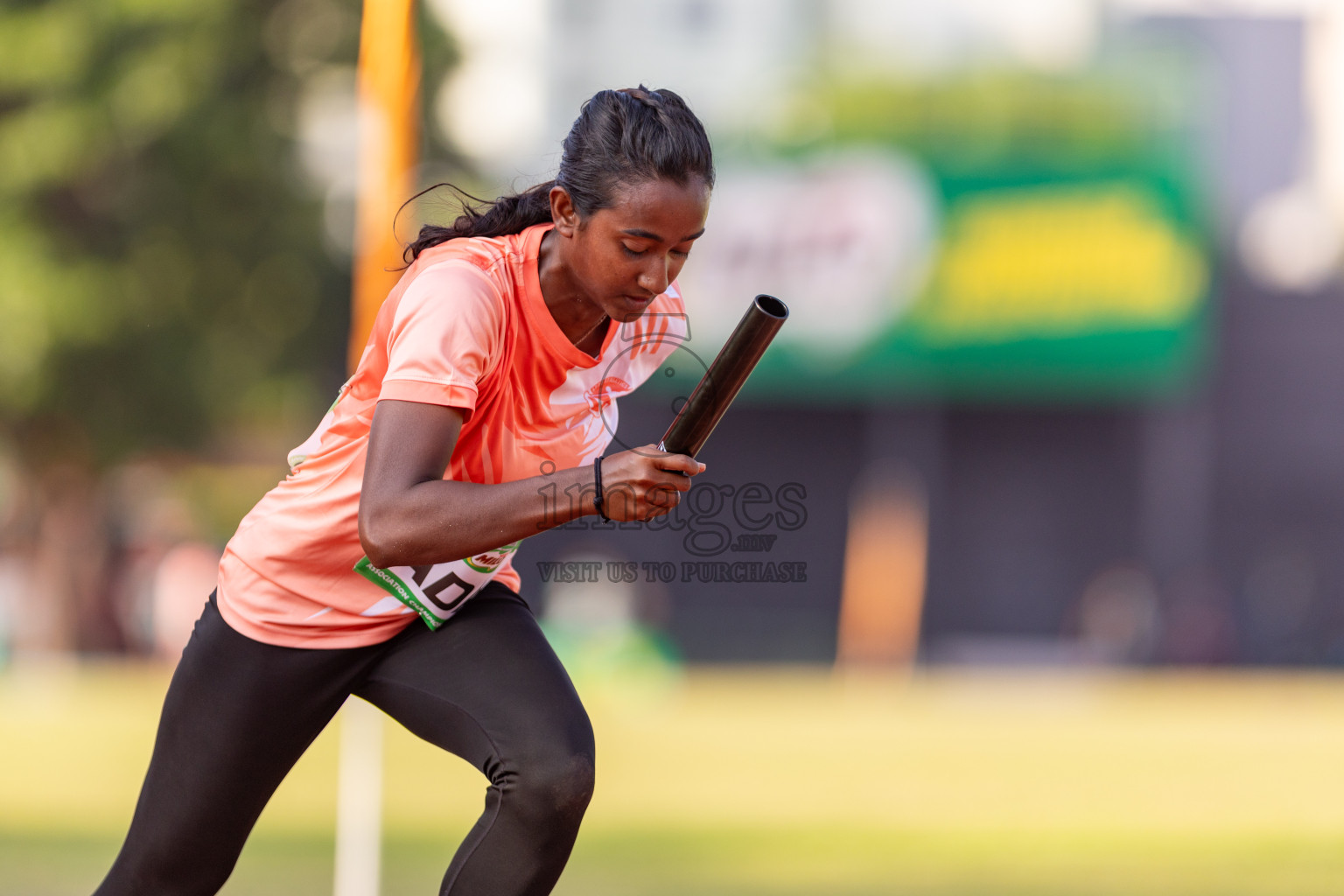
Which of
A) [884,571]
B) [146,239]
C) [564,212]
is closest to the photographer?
[564,212]

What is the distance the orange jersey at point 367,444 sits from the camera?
3.52 m

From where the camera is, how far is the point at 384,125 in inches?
268

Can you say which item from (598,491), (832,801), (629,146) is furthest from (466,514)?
(832,801)

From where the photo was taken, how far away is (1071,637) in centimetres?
3047

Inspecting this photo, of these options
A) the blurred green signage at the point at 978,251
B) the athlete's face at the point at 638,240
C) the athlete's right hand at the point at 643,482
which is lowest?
the athlete's right hand at the point at 643,482

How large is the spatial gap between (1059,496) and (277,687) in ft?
92.3

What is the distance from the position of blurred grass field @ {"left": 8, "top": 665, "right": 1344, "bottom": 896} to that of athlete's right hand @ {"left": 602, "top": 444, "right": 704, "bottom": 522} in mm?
4719

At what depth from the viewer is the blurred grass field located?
26.6 feet

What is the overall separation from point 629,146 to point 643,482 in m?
0.72

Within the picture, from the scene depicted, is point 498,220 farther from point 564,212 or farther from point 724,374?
point 724,374

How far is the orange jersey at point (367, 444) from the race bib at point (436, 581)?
0.05 m

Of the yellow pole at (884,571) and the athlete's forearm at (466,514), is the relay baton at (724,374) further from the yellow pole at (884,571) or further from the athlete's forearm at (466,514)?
the yellow pole at (884,571)

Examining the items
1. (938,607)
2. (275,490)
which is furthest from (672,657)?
(275,490)

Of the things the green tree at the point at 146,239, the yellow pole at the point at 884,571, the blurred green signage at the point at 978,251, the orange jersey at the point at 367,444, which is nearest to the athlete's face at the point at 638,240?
the orange jersey at the point at 367,444
